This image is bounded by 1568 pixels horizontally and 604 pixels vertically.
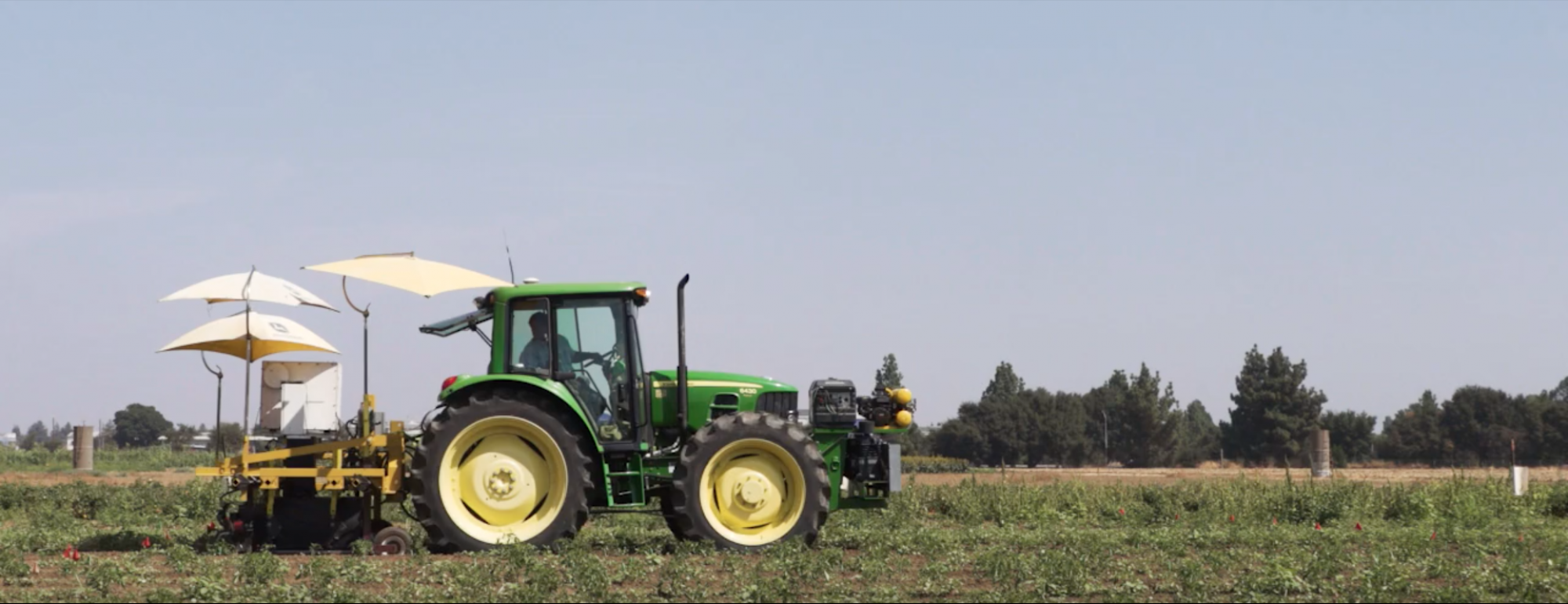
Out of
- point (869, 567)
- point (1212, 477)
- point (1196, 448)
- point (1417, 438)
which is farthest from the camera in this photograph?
point (1196, 448)

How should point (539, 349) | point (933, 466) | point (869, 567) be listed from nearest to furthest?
point (869, 567), point (539, 349), point (933, 466)

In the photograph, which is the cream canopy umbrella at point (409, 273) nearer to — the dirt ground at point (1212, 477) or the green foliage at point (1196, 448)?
the dirt ground at point (1212, 477)

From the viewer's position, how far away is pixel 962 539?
13.7 metres

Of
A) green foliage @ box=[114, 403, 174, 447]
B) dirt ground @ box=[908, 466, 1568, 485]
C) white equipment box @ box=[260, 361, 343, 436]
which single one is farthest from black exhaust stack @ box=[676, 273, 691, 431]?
green foliage @ box=[114, 403, 174, 447]

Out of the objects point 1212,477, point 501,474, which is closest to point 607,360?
point 501,474

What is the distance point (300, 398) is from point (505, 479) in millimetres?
2134

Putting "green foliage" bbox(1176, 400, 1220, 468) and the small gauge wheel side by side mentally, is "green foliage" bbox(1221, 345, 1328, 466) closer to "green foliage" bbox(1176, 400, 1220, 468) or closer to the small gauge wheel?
"green foliage" bbox(1176, 400, 1220, 468)

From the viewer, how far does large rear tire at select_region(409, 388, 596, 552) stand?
482 inches

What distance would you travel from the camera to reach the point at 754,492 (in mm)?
12703

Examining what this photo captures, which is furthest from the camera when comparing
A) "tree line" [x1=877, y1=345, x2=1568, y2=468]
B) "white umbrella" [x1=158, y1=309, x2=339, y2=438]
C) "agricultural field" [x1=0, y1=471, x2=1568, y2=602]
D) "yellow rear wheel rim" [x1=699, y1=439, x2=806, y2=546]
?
"tree line" [x1=877, y1=345, x2=1568, y2=468]

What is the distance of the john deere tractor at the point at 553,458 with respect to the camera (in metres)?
12.3

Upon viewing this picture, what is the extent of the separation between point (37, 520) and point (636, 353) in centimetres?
937

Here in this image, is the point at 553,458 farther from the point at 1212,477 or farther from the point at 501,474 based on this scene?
the point at 1212,477

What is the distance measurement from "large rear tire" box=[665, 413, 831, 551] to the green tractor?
0.01 m
